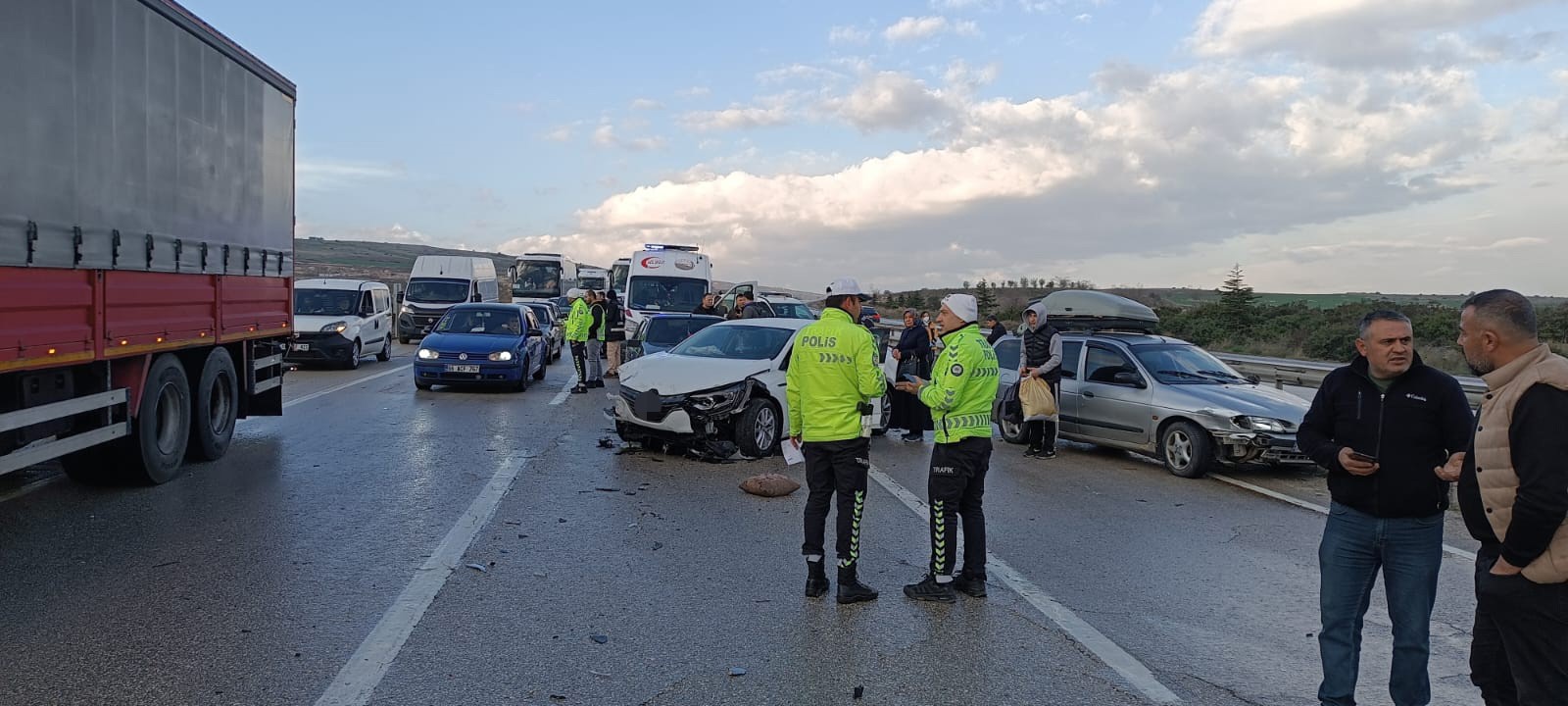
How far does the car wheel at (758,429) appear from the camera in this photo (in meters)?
11.0

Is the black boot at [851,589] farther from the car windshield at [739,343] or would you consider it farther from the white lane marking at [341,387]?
the white lane marking at [341,387]

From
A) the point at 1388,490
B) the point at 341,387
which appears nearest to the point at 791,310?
the point at 341,387

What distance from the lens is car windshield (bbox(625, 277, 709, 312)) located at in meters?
25.0

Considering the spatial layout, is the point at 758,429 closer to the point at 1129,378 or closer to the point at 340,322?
the point at 1129,378

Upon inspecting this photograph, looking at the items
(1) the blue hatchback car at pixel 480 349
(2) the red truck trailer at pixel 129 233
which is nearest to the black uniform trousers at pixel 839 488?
(2) the red truck trailer at pixel 129 233

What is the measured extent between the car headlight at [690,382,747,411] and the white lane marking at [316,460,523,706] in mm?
2897

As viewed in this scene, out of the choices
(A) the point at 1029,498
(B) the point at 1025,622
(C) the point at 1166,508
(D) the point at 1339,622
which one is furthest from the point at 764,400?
(D) the point at 1339,622

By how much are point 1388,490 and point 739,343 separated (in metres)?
8.61

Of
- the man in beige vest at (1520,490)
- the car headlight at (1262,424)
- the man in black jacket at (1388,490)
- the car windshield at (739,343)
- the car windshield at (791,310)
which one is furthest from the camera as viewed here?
the car windshield at (791,310)

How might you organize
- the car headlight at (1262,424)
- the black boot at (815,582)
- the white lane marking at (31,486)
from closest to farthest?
the black boot at (815,582), the white lane marking at (31,486), the car headlight at (1262,424)

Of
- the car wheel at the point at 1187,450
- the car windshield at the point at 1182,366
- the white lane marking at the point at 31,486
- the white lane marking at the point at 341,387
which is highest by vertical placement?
the car windshield at the point at 1182,366

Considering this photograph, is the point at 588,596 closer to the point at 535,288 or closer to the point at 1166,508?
the point at 1166,508

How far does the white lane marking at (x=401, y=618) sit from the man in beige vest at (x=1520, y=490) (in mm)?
4085

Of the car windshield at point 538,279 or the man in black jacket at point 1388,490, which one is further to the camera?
the car windshield at point 538,279
